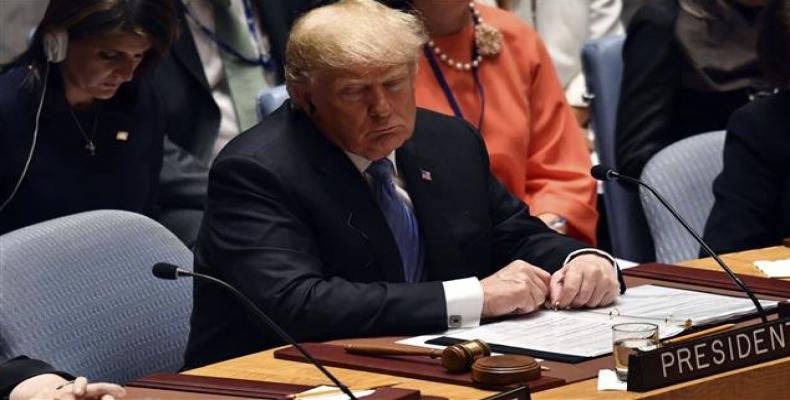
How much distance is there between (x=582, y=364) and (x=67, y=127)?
1.95 m

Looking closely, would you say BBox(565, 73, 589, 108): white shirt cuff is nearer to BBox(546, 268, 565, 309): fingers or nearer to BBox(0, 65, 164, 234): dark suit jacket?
BBox(0, 65, 164, 234): dark suit jacket

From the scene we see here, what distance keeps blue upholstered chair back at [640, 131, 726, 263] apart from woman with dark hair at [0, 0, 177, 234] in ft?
4.35

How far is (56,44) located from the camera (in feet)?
14.1

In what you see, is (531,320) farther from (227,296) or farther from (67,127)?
(67,127)

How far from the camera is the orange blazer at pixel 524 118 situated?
482 cm

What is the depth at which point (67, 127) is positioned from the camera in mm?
4477

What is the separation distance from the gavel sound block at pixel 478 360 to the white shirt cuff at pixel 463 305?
191 millimetres

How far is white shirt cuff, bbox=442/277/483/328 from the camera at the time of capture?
3320 mm

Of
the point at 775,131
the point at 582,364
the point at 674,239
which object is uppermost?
the point at 582,364

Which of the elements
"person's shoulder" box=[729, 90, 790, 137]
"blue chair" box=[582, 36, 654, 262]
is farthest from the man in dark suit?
"blue chair" box=[582, 36, 654, 262]

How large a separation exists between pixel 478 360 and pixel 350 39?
89cm

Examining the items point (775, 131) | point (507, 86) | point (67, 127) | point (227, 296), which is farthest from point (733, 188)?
point (67, 127)

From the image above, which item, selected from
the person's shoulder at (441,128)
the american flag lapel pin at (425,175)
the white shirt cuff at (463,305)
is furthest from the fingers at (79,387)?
the person's shoulder at (441,128)

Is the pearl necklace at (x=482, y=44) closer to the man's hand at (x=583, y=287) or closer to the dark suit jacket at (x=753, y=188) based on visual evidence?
the dark suit jacket at (x=753, y=188)
